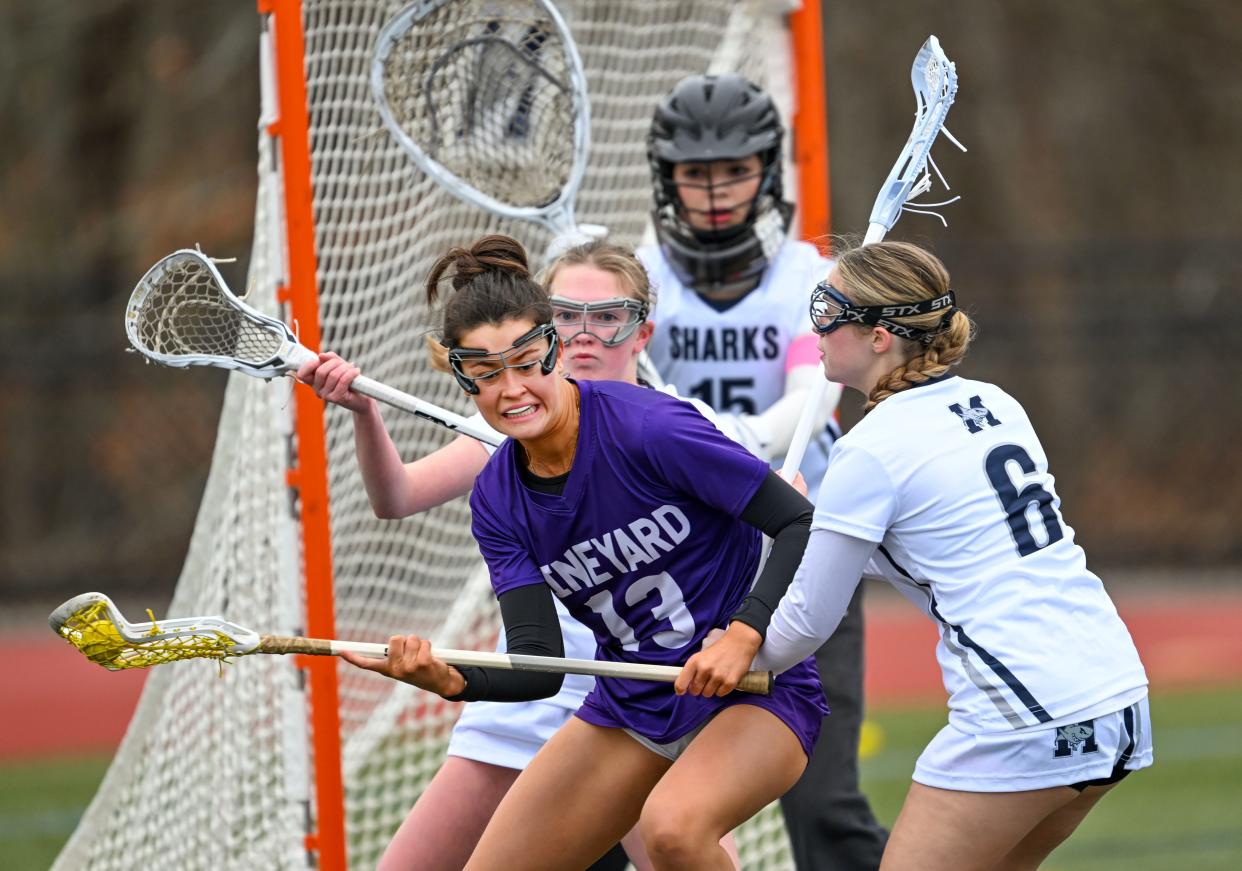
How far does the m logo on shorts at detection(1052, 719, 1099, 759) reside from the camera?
9.84 feet

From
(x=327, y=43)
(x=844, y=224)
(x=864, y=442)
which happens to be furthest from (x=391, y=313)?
(x=844, y=224)

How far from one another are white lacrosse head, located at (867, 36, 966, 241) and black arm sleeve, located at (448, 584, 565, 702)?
127 centimetres

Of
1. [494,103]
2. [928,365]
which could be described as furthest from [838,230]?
[928,365]

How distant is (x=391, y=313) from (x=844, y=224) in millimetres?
10830

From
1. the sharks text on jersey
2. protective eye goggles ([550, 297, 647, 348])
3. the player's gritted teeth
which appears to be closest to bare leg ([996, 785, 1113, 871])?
the player's gritted teeth

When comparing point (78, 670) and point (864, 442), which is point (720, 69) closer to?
point (864, 442)

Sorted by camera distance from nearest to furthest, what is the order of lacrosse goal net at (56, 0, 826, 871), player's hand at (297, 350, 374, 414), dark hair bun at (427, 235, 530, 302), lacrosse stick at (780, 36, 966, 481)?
1. dark hair bun at (427, 235, 530, 302)
2. player's hand at (297, 350, 374, 414)
3. lacrosse stick at (780, 36, 966, 481)
4. lacrosse goal net at (56, 0, 826, 871)

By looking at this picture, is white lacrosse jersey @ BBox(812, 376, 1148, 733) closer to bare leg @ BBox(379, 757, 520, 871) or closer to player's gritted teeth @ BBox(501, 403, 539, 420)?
player's gritted teeth @ BBox(501, 403, 539, 420)

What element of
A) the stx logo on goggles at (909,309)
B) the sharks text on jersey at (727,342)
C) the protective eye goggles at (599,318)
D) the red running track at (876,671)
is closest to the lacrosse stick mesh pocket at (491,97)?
the sharks text on jersey at (727,342)

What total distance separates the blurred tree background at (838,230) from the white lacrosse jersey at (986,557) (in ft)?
33.6

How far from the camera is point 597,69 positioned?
18.3 feet

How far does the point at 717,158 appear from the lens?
430 cm

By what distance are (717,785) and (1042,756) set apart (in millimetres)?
594

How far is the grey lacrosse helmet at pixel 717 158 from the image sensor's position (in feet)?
14.1
